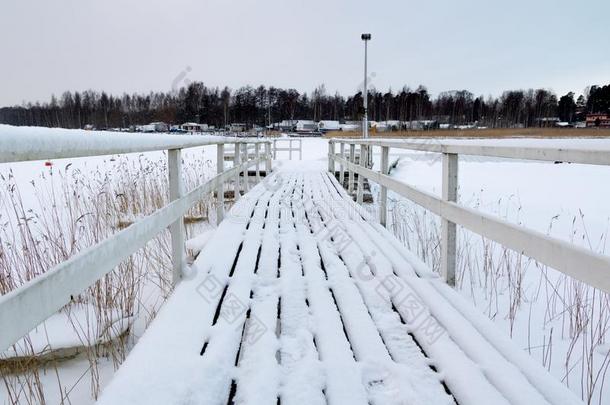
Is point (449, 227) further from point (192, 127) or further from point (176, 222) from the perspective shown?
point (192, 127)

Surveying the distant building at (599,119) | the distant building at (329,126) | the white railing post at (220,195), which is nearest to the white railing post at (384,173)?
the white railing post at (220,195)

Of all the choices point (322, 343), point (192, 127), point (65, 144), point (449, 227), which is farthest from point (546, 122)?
point (65, 144)

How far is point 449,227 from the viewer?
2977mm

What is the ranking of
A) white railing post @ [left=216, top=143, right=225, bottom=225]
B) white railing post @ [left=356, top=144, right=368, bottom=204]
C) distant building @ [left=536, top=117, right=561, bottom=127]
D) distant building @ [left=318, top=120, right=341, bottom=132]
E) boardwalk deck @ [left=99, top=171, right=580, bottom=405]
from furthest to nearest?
distant building @ [left=536, top=117, right=561, bottom=127] < distant building @ [left=318, top=120, right=341, bottom=132] < white railing post @ [left=356, top=144, right=368, bottom=204] < white railing post @ [left=216, top=143, right=225, bottom=225] < boardwalk deck @ [left=99, top=171, right=580, bottom=405]

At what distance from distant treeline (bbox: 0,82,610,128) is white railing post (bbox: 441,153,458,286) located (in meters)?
78.1

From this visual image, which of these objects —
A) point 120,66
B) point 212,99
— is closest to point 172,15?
point 120,66

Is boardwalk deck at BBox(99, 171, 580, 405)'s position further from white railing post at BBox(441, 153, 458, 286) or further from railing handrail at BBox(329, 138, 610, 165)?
railing handrail at BBox(329, 138, 610, 165)

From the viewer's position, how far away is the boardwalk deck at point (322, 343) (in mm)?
1675

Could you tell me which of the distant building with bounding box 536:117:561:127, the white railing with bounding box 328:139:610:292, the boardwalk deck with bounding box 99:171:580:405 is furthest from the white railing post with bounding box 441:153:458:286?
the distant building with bounding box 536:117:561:127

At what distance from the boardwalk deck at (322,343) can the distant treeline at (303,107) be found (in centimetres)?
7794

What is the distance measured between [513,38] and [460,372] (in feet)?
183

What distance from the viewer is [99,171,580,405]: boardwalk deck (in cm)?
167

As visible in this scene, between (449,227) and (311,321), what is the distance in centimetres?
125

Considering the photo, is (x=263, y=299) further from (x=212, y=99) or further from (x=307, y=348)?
(x=212, y=99)
